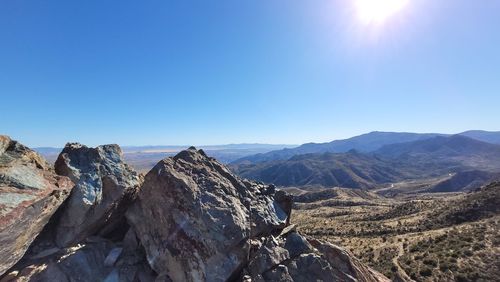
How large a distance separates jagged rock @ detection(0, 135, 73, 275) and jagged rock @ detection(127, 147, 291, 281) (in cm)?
398

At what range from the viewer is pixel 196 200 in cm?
1692

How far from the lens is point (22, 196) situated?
1475 centimetres

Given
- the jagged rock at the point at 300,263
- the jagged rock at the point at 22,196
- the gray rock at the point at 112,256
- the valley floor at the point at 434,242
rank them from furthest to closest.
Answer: the valley floor at the point at 434,242 → the gray rock at the point at 112,256 → the jagged rock at the point at 300,263 → the jagged rock at the point at 22,196

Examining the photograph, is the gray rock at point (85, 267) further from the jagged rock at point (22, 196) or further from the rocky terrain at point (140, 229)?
the jagged rock at point (22, 196)

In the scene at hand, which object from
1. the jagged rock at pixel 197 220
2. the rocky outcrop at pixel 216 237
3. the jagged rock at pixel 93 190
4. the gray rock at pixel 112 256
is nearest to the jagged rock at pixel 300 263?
the rocky outcrop at pixel 216 237

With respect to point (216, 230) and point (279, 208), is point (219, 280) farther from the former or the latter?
point (279, 208)

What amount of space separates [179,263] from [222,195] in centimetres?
433

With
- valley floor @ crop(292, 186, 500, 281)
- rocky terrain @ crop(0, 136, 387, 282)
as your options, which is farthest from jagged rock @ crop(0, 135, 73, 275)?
valley floor @ crop(292, 186, 500, 281)

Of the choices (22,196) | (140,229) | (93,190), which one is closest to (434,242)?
(140,229)

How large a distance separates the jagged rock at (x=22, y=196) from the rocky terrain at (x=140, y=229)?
43 millimetres

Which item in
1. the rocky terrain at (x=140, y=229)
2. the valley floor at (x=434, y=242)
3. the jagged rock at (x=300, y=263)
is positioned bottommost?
the valley floor at (x=434, y=242)

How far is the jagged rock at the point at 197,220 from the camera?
50.2 ft

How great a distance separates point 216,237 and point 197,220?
1293 millimetres

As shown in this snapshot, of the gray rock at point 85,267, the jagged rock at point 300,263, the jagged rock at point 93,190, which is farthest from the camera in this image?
the jagged rock at point 93,190
